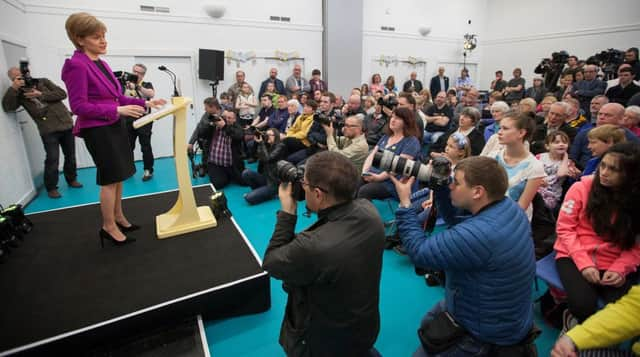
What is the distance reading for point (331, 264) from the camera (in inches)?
45.2

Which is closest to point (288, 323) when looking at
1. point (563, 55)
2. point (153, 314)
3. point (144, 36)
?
point (153, 314)

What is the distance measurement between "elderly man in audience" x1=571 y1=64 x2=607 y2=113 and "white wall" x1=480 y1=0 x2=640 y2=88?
3.94m

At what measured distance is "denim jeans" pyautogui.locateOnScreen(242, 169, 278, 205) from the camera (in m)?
4.08

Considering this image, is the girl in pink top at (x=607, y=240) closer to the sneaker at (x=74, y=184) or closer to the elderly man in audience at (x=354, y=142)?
the elderly man in audience at (x=354, y=142)

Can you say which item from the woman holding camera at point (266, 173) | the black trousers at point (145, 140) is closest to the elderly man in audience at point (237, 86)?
the black trousers at point (145, 140)

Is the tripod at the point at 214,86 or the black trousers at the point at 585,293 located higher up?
the tripod at the point at 214,86

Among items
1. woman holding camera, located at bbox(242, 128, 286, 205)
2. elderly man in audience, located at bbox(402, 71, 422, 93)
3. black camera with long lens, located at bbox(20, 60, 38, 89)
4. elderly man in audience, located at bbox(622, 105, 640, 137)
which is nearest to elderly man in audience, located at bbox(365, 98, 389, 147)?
woman holding camera, located at bbox(242, 128, 286, 205)

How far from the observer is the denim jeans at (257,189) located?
161 inches

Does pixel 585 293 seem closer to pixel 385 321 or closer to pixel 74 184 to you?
pixel 385 321

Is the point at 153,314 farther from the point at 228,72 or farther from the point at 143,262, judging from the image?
the point at 228,72

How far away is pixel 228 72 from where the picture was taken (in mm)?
7160

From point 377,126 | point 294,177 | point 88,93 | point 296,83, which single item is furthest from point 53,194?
point 296,83

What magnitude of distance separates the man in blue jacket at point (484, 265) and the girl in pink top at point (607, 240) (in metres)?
0.56

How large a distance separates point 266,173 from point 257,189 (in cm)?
25
